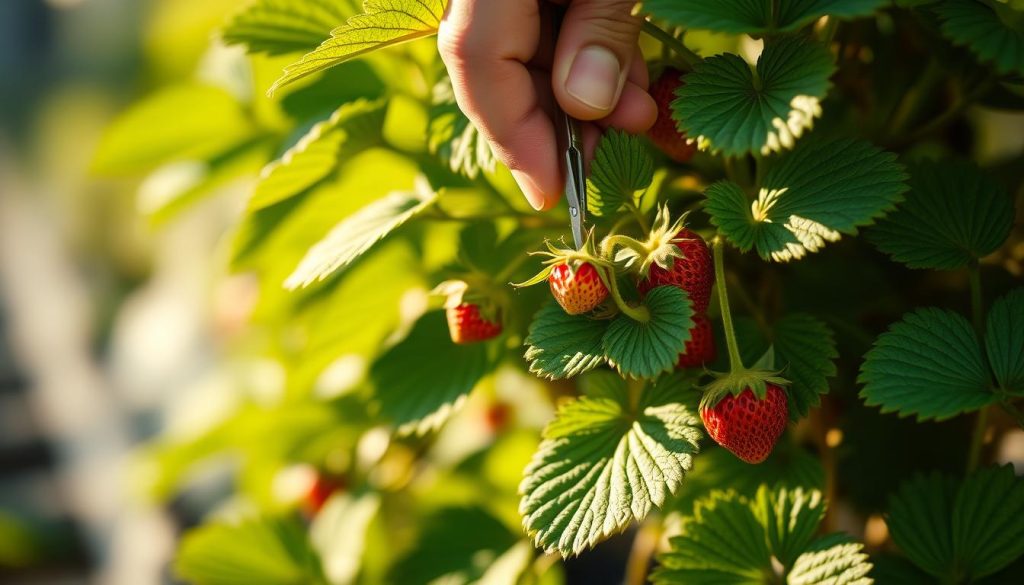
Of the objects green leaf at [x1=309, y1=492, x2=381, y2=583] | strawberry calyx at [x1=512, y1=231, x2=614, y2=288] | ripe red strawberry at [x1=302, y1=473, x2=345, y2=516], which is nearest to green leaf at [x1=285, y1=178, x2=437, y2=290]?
strawberry calyx at [x1=512, y1=231, x2=614, y2=288]

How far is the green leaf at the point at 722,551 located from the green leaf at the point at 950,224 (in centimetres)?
18

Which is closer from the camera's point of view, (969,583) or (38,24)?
(969,583)

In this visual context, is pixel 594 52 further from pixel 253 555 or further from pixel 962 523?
pixel 253 555

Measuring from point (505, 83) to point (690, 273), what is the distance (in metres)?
0.14

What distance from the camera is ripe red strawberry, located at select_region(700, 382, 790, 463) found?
480 mm

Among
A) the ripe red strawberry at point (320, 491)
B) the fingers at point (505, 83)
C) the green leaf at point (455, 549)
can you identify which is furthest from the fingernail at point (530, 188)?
the ripe red strawberry at point (320, 491)

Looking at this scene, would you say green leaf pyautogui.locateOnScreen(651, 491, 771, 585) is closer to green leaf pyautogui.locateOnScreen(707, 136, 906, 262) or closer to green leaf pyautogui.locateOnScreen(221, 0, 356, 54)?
green leaf pyautogui.locateOnScreen(707, 136, 906, 262)

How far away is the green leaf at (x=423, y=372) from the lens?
653 mm

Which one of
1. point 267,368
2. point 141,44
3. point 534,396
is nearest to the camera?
point 534,396

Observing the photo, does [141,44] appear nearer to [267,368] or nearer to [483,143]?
[267,368]

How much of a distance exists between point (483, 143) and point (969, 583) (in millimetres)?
400

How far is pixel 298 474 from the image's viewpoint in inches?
40.0

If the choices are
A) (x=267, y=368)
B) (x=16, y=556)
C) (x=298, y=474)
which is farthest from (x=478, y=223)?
(x=16, y=556)

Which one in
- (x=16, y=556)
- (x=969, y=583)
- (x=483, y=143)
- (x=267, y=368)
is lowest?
(x=16, y=556)
